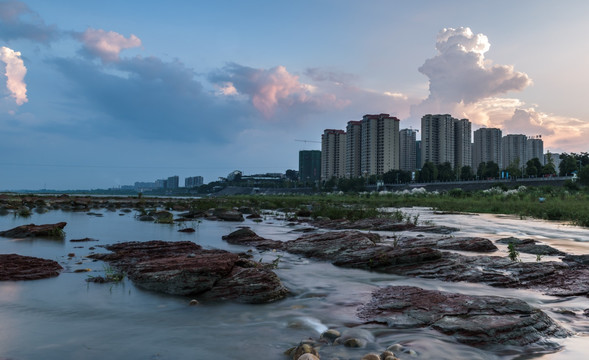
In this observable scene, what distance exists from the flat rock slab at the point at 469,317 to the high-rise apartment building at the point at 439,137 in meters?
186

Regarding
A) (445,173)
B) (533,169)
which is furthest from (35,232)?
(445,173)

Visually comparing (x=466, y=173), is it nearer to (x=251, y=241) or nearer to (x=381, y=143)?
(x=381, y=143)

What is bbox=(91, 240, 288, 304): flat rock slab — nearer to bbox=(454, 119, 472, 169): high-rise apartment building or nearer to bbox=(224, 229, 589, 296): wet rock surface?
bbox=(224, 229, 589, 296): wet rock surface

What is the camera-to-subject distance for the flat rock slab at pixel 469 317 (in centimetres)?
568

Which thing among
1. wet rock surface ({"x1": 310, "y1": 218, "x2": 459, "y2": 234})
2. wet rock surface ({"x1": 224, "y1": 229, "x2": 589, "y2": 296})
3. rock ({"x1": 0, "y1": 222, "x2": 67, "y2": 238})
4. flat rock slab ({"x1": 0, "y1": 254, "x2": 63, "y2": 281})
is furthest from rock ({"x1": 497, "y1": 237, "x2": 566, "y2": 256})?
rock ({"x1": 0, "y1": 222, "x2": 67, "y2": 238})

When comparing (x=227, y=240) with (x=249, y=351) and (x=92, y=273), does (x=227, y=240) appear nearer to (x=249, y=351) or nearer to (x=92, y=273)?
(x=92, y=273)

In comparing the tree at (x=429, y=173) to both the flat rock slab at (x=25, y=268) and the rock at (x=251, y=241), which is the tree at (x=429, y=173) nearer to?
the rock at (x=251, y=241)

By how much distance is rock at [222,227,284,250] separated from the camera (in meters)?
15.3

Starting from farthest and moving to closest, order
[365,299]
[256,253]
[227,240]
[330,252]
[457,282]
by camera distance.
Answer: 1. [227,240]
2. [256,253]
3. [330,252]
4. [457,282]
5. [365,299]

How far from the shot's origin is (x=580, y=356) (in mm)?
5195

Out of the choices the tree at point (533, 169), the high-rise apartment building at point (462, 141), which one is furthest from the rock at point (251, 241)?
the high-rise apartment building at point (462, 141)

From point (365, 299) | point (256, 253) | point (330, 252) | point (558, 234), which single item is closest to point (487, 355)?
point (365, 299)

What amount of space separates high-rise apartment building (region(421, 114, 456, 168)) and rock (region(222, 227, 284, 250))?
586 feet

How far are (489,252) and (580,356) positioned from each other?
968 centimetres
